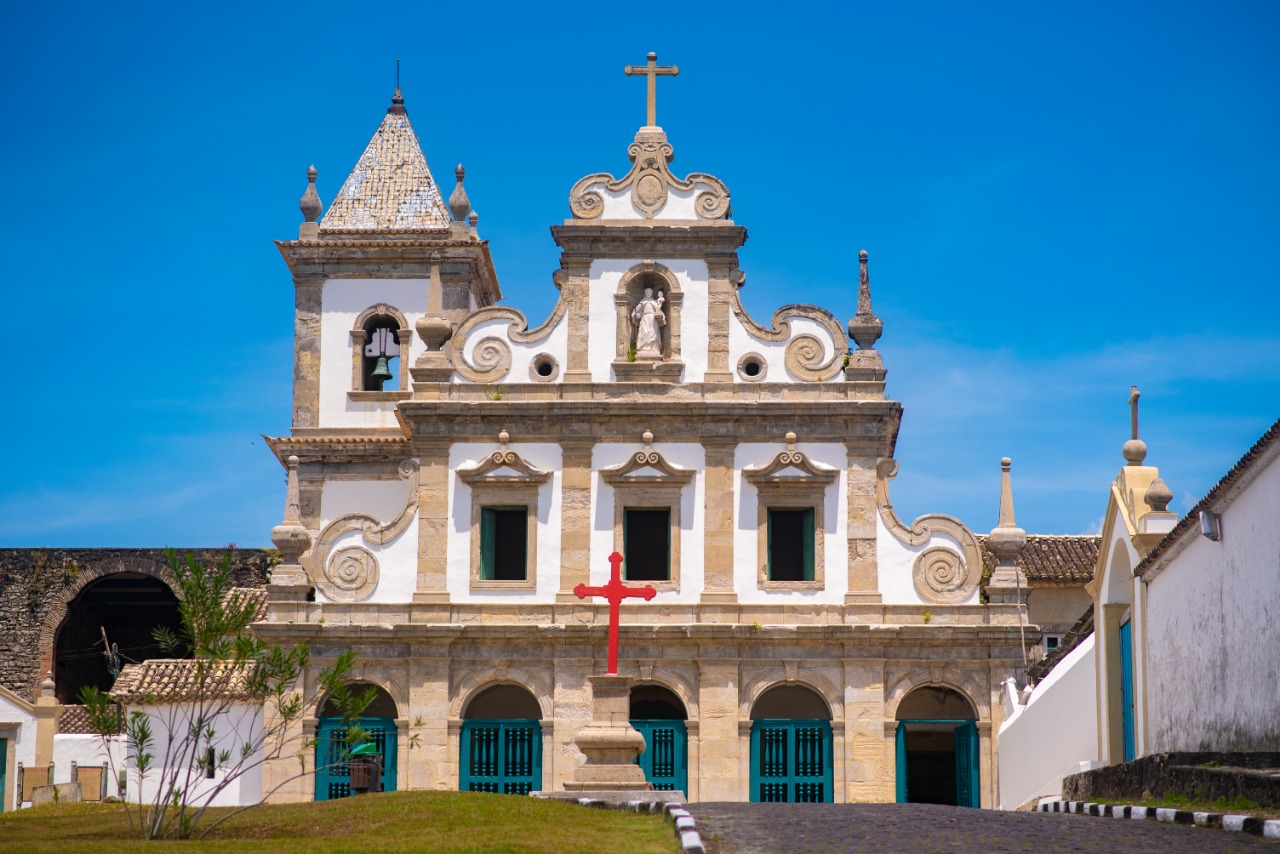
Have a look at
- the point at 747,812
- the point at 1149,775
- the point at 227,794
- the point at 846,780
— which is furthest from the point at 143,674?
the point at 1149,775

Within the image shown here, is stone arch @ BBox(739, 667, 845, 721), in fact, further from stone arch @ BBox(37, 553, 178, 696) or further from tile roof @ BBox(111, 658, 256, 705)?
stone arch @ BBox(37, 553, 178, 696)

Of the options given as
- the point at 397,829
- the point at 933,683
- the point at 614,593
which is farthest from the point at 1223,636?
the point at 933,683

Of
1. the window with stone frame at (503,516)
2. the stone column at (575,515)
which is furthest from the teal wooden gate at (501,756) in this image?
the window with stone frame at (503,516)

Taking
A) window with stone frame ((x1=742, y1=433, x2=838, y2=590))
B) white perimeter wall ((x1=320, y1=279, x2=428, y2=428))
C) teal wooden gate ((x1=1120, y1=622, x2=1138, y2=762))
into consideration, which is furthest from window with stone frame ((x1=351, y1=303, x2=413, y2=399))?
teal wooden gate ((x1=1120, y1=622, x2=1138, y2=762))

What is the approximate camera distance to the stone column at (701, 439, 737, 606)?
109 ft

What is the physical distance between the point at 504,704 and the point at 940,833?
19477 millimetres

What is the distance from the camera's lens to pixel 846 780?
107 ft

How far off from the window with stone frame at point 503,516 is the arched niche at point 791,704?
5109mm

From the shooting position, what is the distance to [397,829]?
59.7ft

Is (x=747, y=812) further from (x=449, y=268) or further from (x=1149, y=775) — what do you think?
(x=449, y=268)

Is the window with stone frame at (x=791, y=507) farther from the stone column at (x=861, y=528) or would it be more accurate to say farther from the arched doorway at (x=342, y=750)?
the arched doorway at (x=342, y=750)

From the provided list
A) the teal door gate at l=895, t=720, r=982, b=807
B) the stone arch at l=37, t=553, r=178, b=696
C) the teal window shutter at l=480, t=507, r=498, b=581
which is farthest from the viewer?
the stone arch at l=37, t=553, r=178, b=696

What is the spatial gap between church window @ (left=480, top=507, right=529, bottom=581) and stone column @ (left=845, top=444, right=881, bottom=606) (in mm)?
5866

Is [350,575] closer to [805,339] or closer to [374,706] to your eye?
[374,706]
